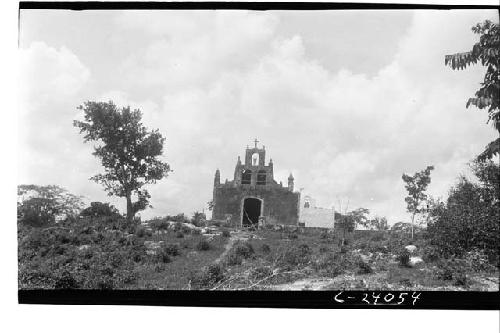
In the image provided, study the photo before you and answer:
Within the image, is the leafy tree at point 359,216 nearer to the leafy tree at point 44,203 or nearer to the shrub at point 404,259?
the shrub at point 404,259

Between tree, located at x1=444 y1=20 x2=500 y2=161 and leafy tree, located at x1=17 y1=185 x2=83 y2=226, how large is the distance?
11003 millimetres

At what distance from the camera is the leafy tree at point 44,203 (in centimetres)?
1136

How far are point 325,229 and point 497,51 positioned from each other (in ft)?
21.7

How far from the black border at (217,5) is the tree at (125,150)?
259cm

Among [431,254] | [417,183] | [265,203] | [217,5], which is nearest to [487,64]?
[417,183]

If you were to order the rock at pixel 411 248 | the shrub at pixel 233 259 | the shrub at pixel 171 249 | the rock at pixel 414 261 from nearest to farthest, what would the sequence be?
the shrub at pixel 233 259, the rock at pixel 414 261, the shrub at pixel 171 249, the rock at pixel 411 248

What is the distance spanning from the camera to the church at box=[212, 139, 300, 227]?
12625 mm

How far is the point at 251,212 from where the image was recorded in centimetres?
1367

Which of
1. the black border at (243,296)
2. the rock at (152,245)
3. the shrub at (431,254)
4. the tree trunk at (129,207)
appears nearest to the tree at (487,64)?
the black border at (243,296)

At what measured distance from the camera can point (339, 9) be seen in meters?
10.5

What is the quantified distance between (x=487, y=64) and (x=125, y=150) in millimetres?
10624

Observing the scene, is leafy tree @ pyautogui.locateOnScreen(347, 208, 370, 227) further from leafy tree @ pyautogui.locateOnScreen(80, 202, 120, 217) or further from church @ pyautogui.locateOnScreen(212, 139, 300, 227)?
leafy tree @ pyautogui.locateOnScreen(80, 202, 120, 217)

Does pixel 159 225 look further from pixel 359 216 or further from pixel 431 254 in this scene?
pixel 431 254

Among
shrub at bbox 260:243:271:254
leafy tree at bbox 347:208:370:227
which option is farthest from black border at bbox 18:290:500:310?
leafy tree at bbox 347:208:370:227
